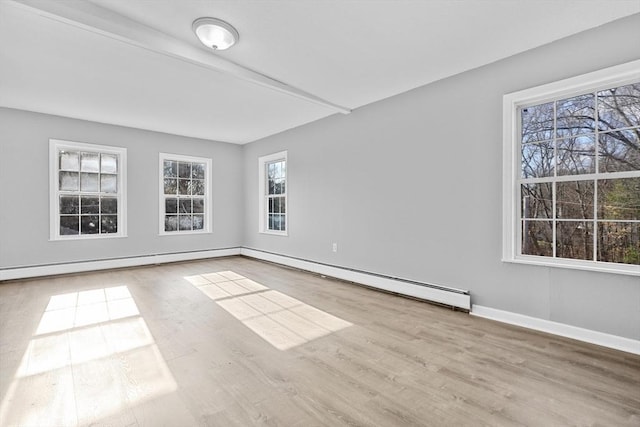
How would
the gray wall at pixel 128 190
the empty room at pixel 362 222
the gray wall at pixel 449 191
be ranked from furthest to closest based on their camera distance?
the gray wall at pixel 128 190 → the gray wall at pixel 449 191 → the empty room at pixel 362 222

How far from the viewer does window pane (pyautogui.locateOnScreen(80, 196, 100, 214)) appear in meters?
5.18

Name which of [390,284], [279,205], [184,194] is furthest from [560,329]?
[184,194]

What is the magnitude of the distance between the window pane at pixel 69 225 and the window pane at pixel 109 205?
0.40 m

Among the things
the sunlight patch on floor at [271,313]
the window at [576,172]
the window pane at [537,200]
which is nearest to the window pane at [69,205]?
the sunlight patch on floor at [271,313]

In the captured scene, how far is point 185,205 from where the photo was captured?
251 inches

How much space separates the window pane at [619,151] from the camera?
2428mm

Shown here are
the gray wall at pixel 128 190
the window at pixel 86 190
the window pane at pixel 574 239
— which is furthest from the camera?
the window at pixel 86 190

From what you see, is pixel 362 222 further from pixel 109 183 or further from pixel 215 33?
pixel 109 183

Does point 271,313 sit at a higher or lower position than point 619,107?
lower

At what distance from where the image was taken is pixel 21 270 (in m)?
4.57

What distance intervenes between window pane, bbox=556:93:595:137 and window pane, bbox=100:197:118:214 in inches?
254

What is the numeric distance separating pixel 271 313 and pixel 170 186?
163 inches

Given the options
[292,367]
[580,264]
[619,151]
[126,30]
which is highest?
[126,30]

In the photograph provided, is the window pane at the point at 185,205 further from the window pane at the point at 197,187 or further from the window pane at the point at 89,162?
the window pane at the point at 89,162
